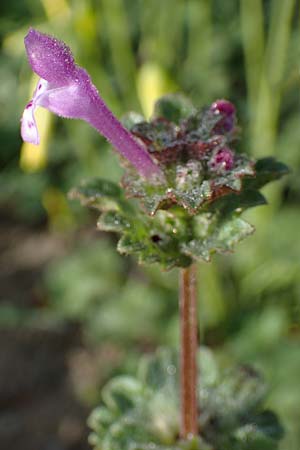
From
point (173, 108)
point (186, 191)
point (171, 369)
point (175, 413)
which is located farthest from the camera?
point (171, 369)

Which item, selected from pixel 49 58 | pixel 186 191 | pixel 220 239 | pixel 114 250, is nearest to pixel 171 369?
pixel 220 239

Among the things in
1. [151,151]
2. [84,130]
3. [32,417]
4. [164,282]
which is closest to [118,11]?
[84,130]

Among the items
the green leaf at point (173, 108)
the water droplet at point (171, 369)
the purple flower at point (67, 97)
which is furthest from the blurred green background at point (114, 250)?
the purple flower at point (67, 97)

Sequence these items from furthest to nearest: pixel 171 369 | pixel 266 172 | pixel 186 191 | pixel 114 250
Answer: pixel 114 250, pixel 171 369, pixel 266 172, pixel 186 191

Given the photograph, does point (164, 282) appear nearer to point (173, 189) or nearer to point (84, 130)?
point (84, 130)

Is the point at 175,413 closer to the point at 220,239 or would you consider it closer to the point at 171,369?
the point at 171,369

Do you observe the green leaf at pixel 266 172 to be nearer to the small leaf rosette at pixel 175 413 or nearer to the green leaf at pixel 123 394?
the small leaf rosette at pixel 175 413

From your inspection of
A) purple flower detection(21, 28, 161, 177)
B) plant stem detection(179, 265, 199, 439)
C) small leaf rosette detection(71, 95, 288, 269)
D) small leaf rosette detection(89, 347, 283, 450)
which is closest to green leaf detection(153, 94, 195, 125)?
small leaf rosette detection(71, 95, 288, 269)
